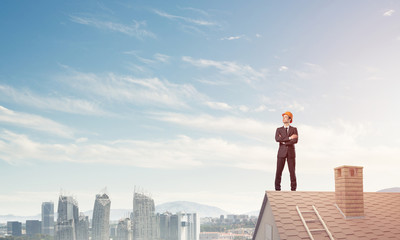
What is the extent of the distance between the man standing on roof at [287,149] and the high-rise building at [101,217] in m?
120

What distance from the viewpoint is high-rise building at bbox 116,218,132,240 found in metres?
134

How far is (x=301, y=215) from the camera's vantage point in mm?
12875

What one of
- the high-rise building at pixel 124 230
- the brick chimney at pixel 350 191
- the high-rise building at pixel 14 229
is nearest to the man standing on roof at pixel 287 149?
the brick chimney at pixel 350 191

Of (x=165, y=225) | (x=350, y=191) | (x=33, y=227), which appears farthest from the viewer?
(x=33, y=227)

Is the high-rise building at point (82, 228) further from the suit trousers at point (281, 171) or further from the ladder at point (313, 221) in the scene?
the ladder at point (313, 221)

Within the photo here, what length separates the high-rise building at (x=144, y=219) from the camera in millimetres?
129875

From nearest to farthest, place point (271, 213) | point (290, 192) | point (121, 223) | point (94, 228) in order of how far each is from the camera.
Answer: point (271, 213)
point (290, 192)
point (94, 228)
point (121, 223)

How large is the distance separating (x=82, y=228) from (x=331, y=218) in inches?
5267

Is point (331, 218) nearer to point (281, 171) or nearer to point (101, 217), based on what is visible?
point (281, 171)

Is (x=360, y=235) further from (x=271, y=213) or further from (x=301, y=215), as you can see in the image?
(x=271, y=213)

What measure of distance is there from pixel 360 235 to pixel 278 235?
121 inches

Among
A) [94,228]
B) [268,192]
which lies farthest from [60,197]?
[268,192]

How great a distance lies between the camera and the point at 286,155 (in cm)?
1447

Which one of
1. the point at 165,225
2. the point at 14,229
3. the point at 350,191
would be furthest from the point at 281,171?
the point at 14,229
